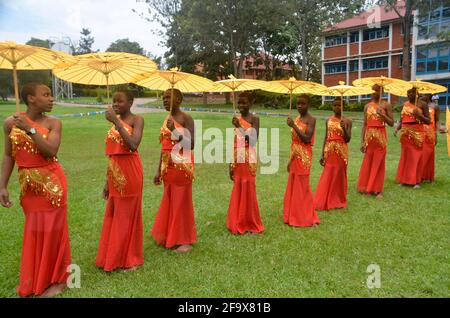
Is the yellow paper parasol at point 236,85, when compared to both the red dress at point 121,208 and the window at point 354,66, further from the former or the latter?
the window at point 354,66

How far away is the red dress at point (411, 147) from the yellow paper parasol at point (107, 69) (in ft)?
20.9

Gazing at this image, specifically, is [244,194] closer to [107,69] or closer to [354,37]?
[107,69]

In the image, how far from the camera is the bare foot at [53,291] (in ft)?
14.0

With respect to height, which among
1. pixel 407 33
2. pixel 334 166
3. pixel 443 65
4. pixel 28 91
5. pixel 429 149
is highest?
pixel 407 33

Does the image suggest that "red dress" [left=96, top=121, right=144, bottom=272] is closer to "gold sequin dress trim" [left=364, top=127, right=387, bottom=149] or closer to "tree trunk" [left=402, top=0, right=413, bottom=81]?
"gold sequin dress trim" [left=364, top=127, right=387, bottom=149]

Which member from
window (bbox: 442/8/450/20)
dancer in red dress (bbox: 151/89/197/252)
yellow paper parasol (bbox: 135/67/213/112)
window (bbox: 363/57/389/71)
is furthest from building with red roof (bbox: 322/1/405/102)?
dancer in red dress (bbox: 151/89/197/252)

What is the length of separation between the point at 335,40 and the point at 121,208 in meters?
42.1

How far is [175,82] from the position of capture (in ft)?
17.7

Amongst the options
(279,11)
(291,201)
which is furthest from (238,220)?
(279,11)

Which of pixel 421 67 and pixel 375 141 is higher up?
pixel 421 67

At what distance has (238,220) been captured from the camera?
20.4 ft

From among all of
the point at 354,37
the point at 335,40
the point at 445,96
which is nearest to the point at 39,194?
the point at 445,96

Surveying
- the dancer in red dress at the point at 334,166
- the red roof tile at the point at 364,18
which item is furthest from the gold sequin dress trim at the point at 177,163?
the red roof tile at the point at 364,18

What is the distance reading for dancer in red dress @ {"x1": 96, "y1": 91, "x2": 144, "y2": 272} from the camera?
4738 millimetres
